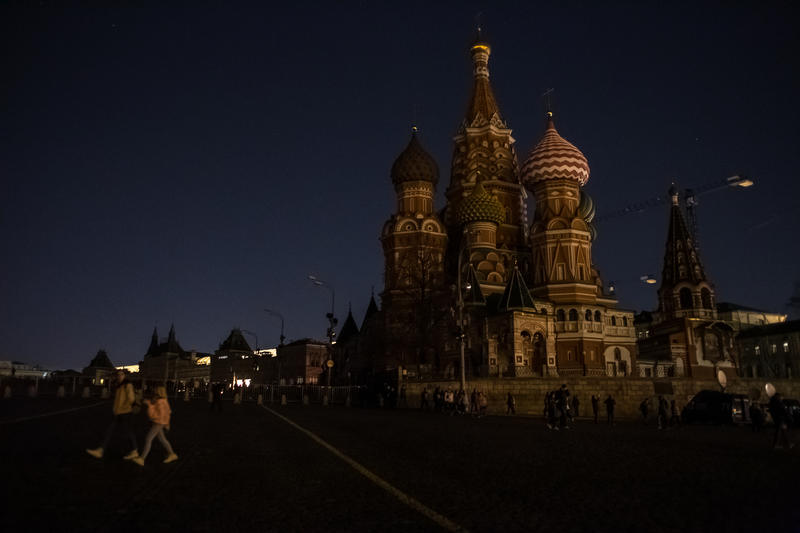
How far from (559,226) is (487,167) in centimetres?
1359

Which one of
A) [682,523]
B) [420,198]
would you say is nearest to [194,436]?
[682,523]

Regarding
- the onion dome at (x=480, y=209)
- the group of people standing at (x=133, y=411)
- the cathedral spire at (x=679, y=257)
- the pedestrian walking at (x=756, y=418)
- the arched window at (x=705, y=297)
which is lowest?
the pedestrian walking at (x=756, y=418)

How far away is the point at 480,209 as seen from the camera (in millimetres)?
58594

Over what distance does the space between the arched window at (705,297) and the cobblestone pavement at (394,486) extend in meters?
51.1

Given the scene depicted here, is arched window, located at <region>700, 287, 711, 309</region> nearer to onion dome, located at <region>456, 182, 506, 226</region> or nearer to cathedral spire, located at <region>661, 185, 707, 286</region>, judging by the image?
cathedral spire, located at <region>661, 185, 707, 286</region>

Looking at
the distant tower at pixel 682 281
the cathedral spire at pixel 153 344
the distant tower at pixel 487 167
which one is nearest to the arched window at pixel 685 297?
the distant tower at pixel 682 281

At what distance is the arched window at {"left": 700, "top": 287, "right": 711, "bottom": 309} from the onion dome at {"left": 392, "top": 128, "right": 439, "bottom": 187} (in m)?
29.6

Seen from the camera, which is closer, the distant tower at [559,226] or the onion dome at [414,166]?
the distant tower at [559,226]

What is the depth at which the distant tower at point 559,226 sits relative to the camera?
53125mm

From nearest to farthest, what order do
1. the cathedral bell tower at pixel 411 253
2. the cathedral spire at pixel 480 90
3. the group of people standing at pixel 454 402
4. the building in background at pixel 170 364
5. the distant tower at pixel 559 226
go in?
the group of people standing at pixel 454 402
the cathedral bell tower at pixel 411 253
the distant tower at pixel 559 226
the cathedral spire at pixel 480 90
the building in background at pixel 170 364

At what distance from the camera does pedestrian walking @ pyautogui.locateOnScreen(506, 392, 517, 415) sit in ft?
104

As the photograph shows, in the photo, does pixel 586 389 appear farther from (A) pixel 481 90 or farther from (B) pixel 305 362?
(B) pixel 305 362

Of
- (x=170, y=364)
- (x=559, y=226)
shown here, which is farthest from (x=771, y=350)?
(x=170, y=364)

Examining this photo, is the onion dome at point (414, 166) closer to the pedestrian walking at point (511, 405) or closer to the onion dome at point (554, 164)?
the onion dome at point (554, 164)
